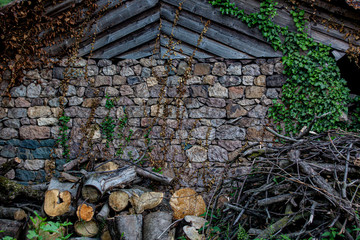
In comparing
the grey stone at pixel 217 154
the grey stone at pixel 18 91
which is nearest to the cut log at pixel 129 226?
the grey stone at pixel 217 154

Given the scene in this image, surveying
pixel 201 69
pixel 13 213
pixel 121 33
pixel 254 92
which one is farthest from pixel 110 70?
pixel 13 213

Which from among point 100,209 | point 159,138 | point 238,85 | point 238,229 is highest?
point 238,85

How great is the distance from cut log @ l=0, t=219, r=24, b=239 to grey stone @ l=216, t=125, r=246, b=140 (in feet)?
10.00

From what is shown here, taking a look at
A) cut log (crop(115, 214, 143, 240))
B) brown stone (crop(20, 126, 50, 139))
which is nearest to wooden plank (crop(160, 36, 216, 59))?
brown stone (crop(20, 126, 50, 139))

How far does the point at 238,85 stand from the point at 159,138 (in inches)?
63.5

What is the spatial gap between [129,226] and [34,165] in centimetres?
253

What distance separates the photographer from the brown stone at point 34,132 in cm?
468

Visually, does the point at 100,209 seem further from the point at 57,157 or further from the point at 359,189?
the point at 359,189

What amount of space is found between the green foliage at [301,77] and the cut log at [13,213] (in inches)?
150

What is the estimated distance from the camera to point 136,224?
3.11 meters

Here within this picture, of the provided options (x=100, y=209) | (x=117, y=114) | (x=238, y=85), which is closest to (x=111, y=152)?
(x=117, y=114)

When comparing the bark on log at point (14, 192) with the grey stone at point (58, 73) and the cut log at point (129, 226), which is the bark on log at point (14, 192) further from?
the grey stone at point (58, 73)

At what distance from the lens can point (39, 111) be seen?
4727 mm

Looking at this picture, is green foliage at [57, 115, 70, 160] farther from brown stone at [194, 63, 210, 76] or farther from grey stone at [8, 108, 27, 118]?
brown stone at [194, 63, 210, 76]
